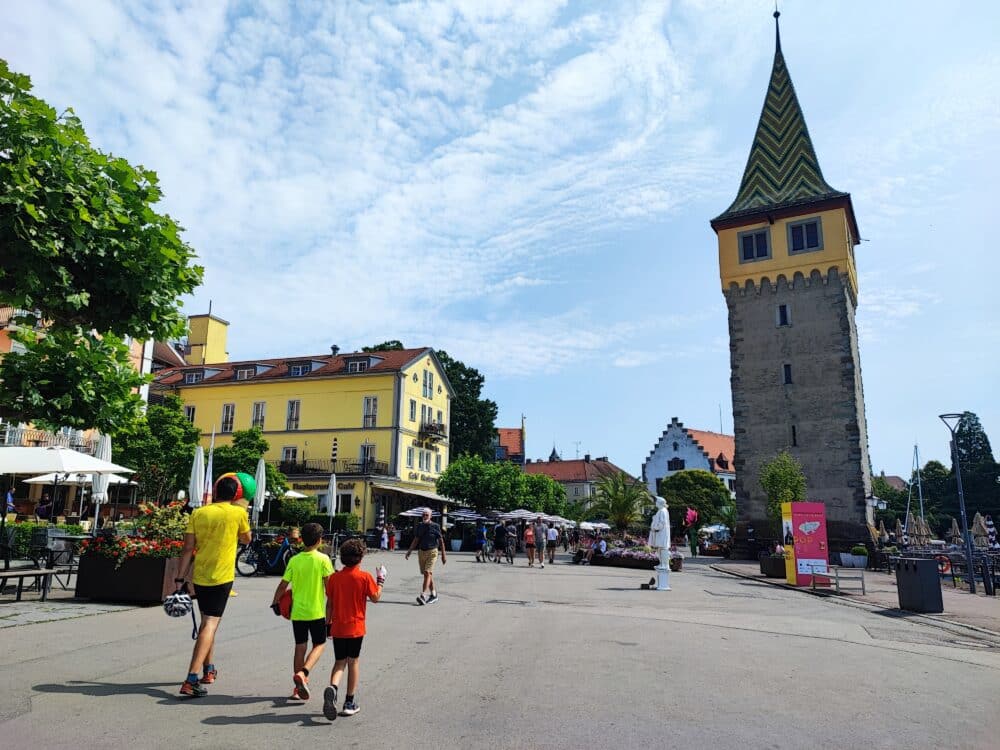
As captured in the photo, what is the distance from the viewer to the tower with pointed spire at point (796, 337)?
36.7 meters

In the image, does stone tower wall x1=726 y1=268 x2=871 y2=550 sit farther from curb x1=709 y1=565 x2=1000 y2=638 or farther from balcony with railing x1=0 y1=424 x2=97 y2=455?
balcony with railing x1=0 y1=424 x2=97 y2=455

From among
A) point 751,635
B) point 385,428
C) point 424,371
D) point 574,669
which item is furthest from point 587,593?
point 424,371

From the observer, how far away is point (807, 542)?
63.4 feet

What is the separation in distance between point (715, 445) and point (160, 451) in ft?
233

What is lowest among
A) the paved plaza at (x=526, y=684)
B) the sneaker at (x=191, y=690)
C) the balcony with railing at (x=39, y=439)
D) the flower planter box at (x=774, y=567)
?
the paved plaza at (x=526, y=684)

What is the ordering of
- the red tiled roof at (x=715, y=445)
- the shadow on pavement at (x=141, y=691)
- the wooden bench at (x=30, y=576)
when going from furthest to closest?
the red tiled roof at (x=715, y=445)
the wooden bench at (x=30, y=576)
the shadow on pavement at (x=141, y=691)

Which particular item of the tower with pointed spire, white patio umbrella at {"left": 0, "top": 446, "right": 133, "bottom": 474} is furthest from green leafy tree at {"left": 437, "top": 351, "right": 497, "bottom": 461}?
white patio umbrella at {"left": 0, "top": 446, "right": 133, "bottom": 474}

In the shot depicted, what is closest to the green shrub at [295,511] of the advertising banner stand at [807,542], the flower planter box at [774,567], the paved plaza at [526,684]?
the flower planter box at [774,567]

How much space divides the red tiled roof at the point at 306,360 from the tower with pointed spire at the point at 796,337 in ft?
72.4

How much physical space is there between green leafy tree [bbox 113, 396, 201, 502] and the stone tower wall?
27.4 meters

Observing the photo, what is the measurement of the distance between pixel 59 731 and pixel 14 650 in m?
3.26

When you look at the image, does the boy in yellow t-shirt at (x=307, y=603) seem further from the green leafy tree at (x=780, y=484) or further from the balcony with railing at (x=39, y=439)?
the green leafy tree at (x=780, y=484)

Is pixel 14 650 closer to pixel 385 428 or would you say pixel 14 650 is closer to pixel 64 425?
pixel 64 425

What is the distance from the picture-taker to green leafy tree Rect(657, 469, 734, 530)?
66000 mm
